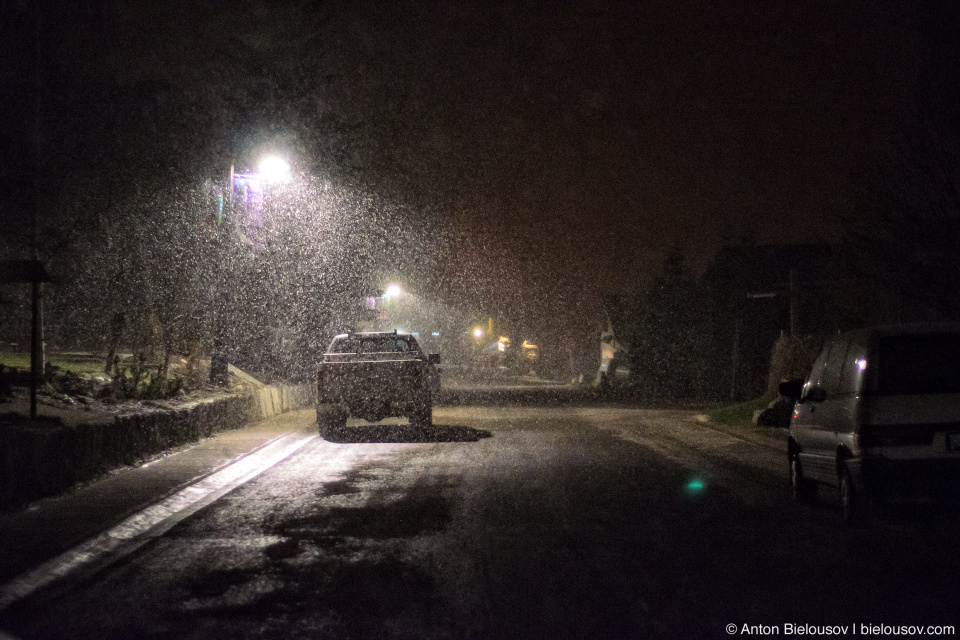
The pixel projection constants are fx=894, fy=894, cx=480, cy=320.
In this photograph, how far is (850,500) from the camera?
26.0 ft

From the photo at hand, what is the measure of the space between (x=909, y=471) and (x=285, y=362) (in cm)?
2976

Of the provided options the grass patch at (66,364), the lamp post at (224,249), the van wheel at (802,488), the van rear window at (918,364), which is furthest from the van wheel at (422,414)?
the van rear window at (918,364)

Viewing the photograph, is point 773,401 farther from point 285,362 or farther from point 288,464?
point 285,362

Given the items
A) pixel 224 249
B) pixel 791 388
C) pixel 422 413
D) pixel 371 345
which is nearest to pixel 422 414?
pixel 422 413

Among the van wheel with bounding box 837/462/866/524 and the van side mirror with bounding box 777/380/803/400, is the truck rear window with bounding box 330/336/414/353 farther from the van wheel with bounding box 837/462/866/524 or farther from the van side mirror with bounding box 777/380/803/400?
the van wheel with bounding box 837/462/866/524

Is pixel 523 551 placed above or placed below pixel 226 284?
below

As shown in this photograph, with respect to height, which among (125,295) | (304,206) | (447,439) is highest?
(304,206)

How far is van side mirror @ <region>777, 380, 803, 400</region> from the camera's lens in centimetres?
968

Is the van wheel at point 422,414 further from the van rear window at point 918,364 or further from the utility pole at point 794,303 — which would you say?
the van rear window at point 918,364

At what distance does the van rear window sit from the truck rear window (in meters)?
12.6

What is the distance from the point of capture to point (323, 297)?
4141cm

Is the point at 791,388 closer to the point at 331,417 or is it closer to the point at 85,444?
the point at 85,444

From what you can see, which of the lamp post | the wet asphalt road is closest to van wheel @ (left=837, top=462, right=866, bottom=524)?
the wet asphalt road

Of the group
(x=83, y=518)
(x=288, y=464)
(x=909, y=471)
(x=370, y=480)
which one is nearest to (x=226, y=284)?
(x=288, y=464)
